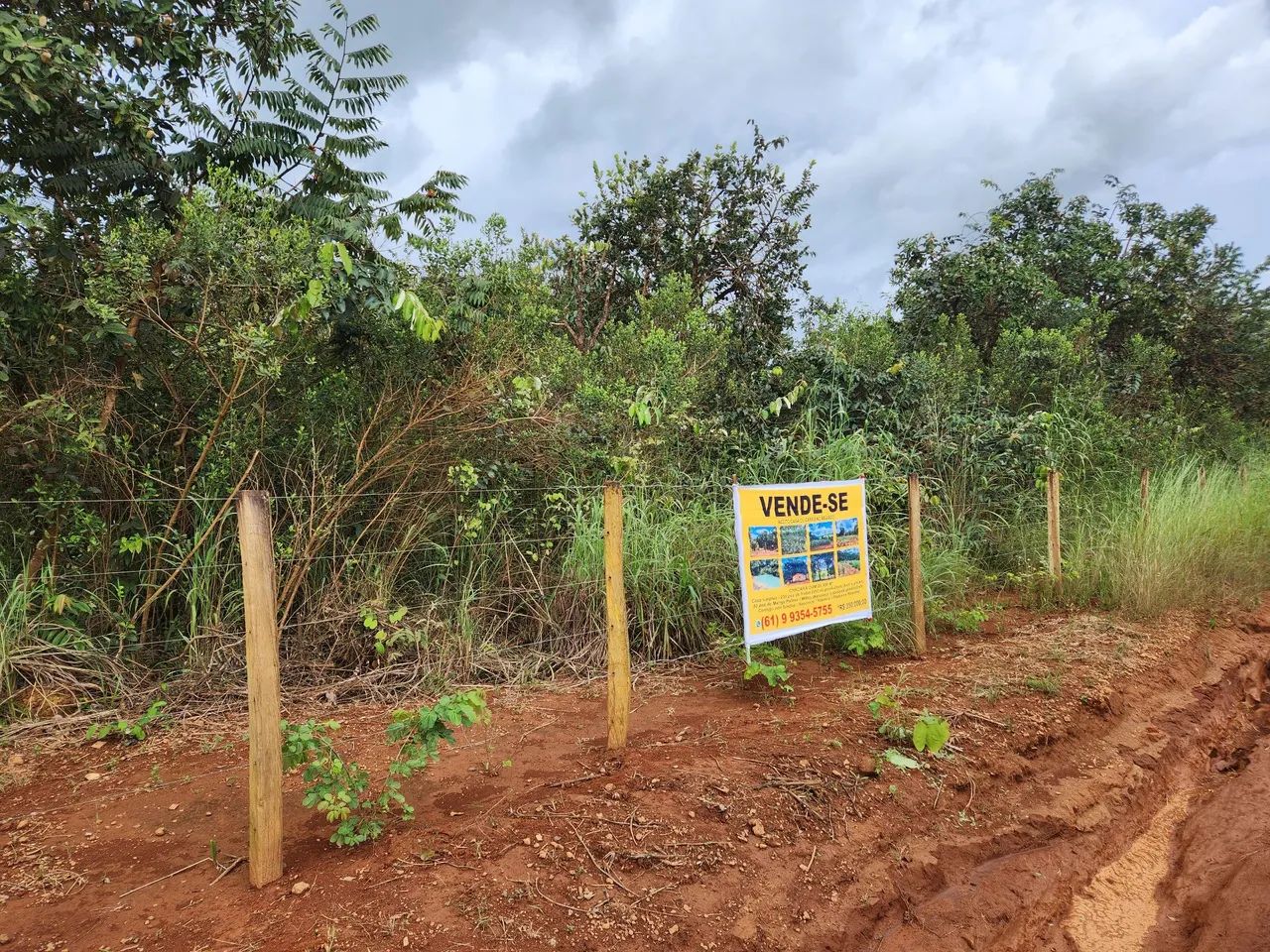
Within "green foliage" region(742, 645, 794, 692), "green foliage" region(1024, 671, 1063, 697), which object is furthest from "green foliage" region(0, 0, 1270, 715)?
"green foliage" region(1024, 671, 1063, 697)

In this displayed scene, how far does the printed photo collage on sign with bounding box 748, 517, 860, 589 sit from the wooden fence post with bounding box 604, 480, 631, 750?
106 centimetres

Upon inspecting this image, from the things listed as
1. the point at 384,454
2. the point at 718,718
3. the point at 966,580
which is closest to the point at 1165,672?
the point at 966,580

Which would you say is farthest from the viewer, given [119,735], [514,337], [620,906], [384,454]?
[514,337]

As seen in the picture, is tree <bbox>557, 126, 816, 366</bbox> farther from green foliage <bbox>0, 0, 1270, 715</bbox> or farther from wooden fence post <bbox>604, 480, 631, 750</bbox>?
wooden fence post <bbox>604, 480, 631, 750</bbox>

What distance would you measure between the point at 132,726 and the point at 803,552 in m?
3.96

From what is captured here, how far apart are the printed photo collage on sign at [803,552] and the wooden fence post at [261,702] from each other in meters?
2.64

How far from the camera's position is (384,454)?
522cm

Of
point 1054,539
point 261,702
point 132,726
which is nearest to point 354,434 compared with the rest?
point 132,726

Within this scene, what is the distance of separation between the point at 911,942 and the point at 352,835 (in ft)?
6.87

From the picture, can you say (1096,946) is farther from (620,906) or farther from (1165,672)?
(1165,672)

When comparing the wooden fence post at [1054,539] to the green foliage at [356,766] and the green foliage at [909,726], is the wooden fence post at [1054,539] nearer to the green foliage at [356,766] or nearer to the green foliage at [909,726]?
the green foliage at [909,726]

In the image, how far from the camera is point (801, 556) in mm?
4613

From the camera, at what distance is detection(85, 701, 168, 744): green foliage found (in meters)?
3.97

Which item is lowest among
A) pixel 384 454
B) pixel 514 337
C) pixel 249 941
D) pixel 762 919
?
pixel 762 919
